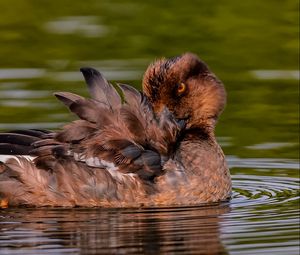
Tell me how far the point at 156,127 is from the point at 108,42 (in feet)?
21.6

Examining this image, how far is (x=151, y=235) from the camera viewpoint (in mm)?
11695

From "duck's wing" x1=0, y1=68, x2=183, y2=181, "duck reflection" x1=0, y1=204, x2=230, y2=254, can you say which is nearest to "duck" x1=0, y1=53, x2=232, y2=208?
"duck's wing" x1=0, y1=68, x2=183, y2=181

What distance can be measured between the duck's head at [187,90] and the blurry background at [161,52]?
1192mm

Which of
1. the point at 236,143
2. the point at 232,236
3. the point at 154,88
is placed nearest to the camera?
the point at 232,236

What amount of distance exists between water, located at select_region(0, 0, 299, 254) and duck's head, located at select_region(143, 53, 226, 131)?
859 millimetres

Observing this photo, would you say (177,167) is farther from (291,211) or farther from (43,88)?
(43,88)

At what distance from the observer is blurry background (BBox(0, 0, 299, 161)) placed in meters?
16.2

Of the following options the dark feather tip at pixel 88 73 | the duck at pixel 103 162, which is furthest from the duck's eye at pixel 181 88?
the dark feather tip at pixel 88 73

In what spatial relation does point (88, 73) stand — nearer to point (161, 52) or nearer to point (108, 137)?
point (108, 137)

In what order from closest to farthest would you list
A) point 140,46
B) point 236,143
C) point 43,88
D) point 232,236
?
point 232,236 < point 236,143 < point 43,88 < point 140,46

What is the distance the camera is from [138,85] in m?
17.4

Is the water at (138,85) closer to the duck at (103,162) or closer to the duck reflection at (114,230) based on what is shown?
the duck reflection at (114,230)

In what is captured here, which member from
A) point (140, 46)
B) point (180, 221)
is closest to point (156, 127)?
point (180, 221)

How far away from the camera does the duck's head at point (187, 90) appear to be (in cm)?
1369
